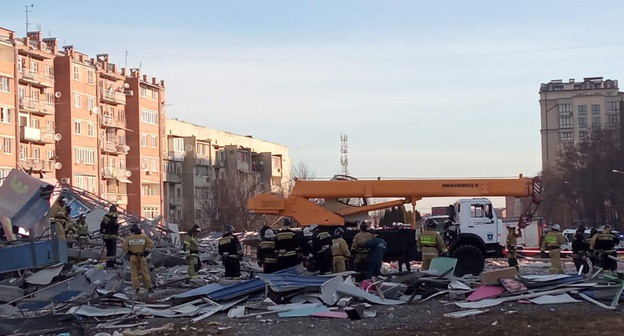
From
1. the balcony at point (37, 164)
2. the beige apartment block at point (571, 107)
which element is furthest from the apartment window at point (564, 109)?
the balcony at point (37, 164)

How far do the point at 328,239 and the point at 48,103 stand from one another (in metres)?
55.8

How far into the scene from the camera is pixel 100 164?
8325 cm

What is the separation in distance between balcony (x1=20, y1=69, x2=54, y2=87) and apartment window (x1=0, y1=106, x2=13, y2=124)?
2.96 m

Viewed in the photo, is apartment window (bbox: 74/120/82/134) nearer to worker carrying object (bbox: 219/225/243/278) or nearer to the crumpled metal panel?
worker carrying object (bbox: 219/225/243/278)

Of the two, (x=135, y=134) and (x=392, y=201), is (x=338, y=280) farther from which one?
(x=135, y=134)

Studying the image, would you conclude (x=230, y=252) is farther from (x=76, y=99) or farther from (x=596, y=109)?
(x=596, y=109)

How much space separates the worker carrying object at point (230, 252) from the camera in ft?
77.6

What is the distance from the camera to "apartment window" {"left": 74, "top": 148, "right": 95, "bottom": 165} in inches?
3132

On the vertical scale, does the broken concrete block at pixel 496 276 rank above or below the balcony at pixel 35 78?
below

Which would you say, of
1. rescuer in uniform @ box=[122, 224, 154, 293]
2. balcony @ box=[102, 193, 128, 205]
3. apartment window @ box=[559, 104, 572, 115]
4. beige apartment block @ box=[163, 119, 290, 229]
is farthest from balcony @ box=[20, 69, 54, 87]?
apartment window @ box=[559, 104, 572, 115]

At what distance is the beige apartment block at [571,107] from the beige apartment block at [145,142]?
6747 cm

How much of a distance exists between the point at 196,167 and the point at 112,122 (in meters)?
16.0

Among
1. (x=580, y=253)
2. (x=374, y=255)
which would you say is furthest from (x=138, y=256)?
(x=580, y=253)

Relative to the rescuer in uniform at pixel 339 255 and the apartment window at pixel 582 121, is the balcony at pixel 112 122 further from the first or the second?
the apartment window at pixel 582 121
